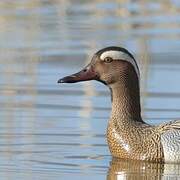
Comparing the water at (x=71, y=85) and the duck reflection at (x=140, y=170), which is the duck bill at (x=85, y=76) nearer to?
the water at (x=71, y=85)

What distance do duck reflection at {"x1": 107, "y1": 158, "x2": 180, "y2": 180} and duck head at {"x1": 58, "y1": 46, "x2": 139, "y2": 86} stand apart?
0.86 metres

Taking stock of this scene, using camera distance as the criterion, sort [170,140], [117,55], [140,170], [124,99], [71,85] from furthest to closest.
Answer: [71,85]
[124,99]
[117,55]
[170,140]
[140,170]

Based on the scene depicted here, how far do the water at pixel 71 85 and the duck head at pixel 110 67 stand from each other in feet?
2.34

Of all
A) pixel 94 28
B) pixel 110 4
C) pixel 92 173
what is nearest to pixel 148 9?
pixel 110 4

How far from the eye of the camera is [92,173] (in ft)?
40.4

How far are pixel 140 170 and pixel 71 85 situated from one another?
477 centimetres

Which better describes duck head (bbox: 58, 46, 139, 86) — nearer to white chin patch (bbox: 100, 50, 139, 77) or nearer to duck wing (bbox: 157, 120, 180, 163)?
white chin patch (bbox: 100, 50, 139, 77)

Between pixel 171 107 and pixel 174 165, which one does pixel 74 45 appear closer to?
pixel 171 107

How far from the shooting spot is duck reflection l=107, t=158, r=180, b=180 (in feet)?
40.3

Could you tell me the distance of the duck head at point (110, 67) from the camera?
13.4 meters

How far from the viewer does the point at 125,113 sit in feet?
44.3

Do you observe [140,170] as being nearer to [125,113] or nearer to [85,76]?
[125,113]

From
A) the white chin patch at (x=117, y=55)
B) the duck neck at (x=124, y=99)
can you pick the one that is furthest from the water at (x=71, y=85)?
the white chin patch at (x=117, y=55)

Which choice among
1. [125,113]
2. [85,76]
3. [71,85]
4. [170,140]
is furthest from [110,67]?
[71,85]
